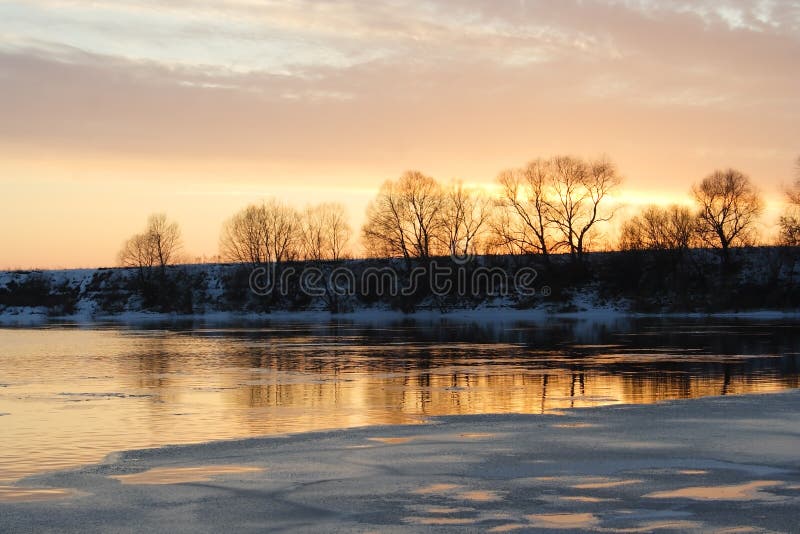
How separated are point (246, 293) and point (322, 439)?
79.1 meters

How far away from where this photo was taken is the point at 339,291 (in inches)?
3398

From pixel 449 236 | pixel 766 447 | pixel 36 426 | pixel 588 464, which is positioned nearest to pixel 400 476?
pixel 588 464

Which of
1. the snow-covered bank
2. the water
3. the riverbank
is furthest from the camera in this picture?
the snow-covered bank

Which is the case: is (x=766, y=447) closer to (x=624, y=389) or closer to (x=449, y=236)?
(x=624, y=389)

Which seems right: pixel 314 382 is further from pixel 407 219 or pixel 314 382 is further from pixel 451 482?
pixel 407 219

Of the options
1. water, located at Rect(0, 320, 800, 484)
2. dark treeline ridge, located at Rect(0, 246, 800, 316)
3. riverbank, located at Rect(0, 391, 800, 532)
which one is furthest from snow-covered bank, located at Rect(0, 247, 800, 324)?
riverbank, located at Rect(0, 391, 800, 532)

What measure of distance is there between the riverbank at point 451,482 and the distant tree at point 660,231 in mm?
66219

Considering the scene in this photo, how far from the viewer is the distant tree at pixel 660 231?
78188 millimetres

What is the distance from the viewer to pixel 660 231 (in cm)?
7962

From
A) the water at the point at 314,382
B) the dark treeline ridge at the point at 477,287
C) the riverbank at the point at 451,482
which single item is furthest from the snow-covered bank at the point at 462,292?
the riverbank at the point at 451,482

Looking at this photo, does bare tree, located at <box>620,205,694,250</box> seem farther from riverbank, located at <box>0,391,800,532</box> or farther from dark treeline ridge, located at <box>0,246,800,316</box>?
riverbank, located at <box>0,391,800,532</box>

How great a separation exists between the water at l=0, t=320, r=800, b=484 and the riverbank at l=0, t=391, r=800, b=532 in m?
1.65

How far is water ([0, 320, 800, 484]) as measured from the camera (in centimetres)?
1482

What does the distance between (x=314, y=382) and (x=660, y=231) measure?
62843 millimetres
